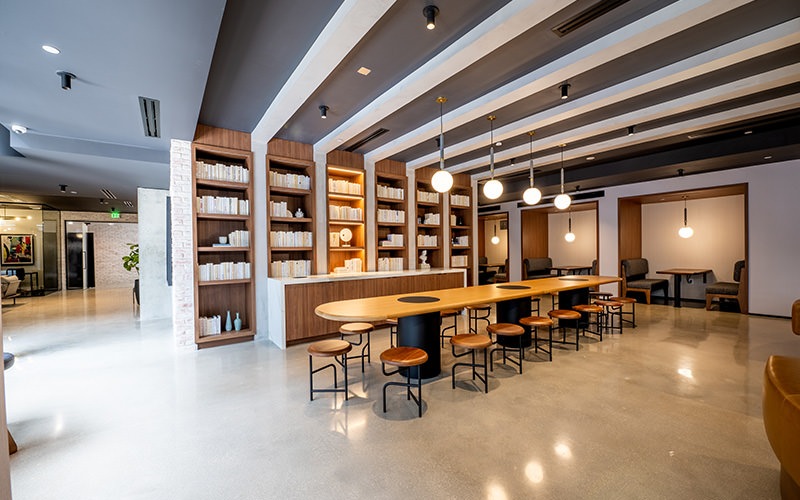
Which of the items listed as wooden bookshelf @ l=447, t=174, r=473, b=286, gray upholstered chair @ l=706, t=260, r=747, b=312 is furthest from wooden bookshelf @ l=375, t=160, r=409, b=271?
gray upholstered chair @ l=706, t=260, r=747, b=312

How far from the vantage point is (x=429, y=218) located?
730 cm

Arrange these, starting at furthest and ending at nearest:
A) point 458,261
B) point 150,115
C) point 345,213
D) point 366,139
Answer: point 458,261
point 345,213
point 366,139
point 150,115

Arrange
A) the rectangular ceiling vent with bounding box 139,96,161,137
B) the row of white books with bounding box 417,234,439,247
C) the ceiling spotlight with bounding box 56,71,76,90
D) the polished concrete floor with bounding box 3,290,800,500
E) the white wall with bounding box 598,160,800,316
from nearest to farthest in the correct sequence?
the polished concrete floor with bounding box 3,290,800,500
the ceiling spotlight with bounding box 56,71,76,90
the rectangular ceiling vent with bounding box 139,96,161,137
the white wall with bounding box 598,160,800,316
the row of white books with bounding box 417,234,439,247

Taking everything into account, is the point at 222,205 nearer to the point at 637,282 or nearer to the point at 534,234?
the point at 637,282

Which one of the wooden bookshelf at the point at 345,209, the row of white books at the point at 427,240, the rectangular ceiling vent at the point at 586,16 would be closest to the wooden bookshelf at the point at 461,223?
the row of white books at the point at 427,240

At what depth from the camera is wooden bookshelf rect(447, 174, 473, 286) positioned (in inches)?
302

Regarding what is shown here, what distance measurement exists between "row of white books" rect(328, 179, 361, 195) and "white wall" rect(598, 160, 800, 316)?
23.4ft

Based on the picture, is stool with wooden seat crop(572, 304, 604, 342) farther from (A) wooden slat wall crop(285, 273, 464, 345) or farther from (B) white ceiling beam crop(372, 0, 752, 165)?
(B) white ceiling beam crop(372, 0, 752, 165)

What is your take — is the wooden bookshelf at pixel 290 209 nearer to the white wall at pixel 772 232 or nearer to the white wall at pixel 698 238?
the white wall at pixel 772 232

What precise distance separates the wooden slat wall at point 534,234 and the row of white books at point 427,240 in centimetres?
423

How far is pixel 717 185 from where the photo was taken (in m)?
6.78

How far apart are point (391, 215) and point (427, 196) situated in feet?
3.58

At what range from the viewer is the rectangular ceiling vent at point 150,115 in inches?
142

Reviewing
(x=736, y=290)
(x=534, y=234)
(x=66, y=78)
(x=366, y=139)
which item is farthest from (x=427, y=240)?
(x=736, y=290)
